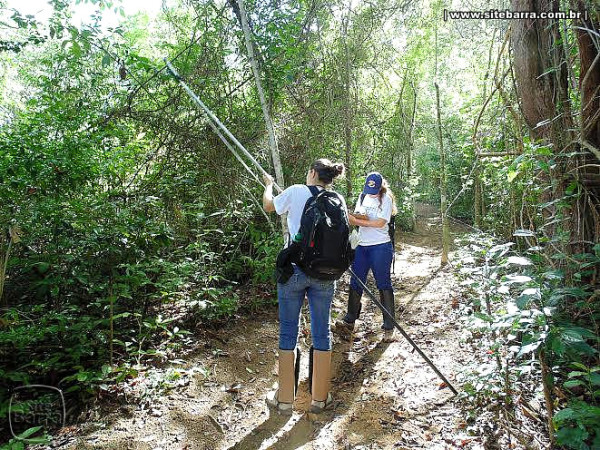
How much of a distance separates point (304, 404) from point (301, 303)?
1.01 metres

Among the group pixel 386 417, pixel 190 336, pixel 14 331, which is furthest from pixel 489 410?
pixel 14 331

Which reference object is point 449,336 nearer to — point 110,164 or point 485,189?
point 110,164

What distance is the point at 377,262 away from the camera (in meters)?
4.62

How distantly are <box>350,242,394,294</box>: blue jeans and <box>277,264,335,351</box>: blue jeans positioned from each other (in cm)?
→ 153

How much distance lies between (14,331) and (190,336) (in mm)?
1819

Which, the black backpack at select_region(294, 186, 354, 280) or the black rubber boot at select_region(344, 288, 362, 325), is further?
the black rubber boot at select_region(344, 288, 362, 325)

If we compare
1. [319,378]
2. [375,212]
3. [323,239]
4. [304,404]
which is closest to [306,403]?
[304,404]

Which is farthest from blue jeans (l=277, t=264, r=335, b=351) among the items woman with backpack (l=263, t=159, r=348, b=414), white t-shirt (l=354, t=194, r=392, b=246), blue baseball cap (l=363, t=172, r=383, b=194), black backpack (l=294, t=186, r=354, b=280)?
blue baseball cap (l=363, t=172, r=383, b=194)

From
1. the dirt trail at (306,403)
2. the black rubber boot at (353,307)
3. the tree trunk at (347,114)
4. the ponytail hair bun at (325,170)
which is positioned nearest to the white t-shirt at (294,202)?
the ponytail hair bun at (325,170)

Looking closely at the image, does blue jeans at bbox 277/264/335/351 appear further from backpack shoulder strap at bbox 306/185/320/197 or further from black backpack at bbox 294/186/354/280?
backpack shoulder strap at bbox 306/185/320/197

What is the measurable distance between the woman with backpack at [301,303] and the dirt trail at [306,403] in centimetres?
23

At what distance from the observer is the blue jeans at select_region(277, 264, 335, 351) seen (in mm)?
3131

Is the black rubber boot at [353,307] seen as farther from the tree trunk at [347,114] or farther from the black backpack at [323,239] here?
the tree trunk at [347,114]

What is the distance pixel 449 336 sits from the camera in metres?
4.54
